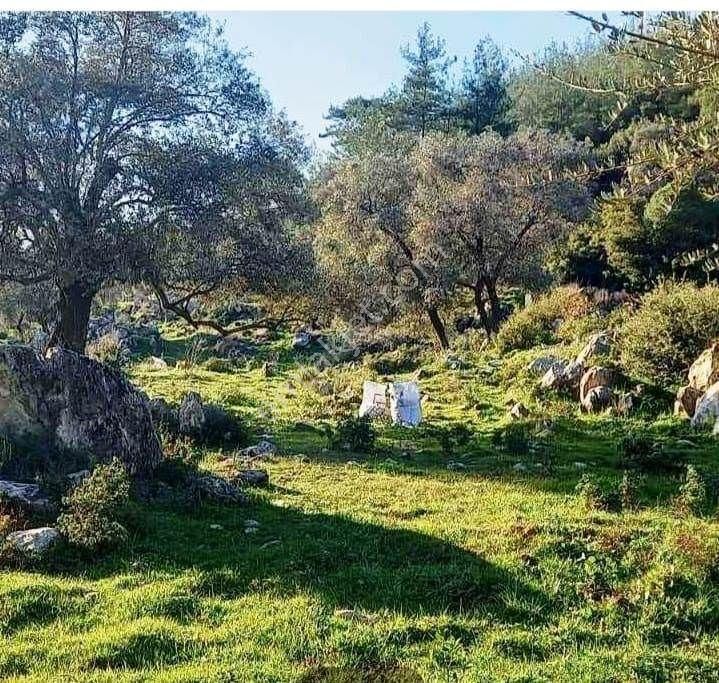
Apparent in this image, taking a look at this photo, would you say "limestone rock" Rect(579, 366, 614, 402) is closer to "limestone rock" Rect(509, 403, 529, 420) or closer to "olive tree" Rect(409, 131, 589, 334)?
"limestone rock" Rect(509, 403, 529, 420)

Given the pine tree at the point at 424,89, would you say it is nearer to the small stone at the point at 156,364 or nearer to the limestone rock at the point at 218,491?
the small stone at the point at 156,364

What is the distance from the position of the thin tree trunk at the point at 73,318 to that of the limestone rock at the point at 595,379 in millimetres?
10799

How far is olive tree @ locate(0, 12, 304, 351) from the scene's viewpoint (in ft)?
47.5

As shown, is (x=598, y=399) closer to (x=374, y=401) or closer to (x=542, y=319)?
(x=374, y=401)

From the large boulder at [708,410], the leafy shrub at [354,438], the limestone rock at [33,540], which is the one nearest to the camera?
the limestone rock at [33,540]

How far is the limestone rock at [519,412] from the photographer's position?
50.0 ft

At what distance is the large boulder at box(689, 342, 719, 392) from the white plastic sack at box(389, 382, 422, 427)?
5.52m

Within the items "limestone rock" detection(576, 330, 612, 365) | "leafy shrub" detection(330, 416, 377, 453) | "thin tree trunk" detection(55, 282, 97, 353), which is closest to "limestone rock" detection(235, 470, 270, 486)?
"leafy shrub" detection(330, 416, 377, 453)

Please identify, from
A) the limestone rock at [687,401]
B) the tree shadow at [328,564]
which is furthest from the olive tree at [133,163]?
the limestone rock at [687,401]

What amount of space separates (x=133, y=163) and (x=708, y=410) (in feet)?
41.0

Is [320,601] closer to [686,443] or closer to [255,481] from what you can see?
[255,481]

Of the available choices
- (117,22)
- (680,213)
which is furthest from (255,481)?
(680,213)

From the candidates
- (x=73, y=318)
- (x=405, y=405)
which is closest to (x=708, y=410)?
(x=405, y=405)

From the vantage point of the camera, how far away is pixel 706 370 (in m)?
13.8
